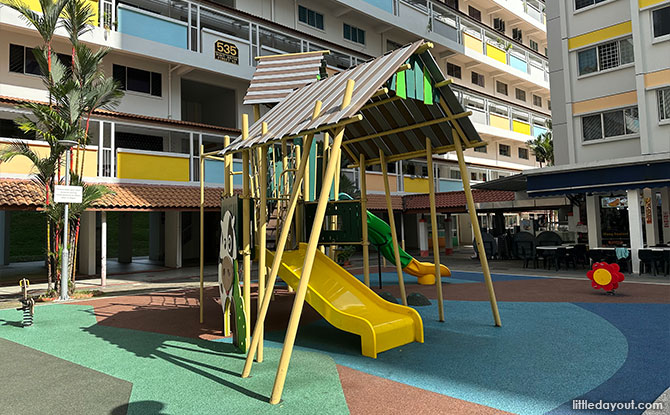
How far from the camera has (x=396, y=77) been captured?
5.96m

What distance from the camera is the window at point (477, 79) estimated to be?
1447 inches

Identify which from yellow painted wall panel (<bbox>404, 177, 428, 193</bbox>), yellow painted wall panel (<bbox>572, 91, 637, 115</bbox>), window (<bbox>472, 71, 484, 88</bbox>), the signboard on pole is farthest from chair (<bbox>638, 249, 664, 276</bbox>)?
window (<bbox>472, 71, 484, 88</bbox>)

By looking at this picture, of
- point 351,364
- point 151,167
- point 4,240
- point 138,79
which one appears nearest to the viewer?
point 351,364

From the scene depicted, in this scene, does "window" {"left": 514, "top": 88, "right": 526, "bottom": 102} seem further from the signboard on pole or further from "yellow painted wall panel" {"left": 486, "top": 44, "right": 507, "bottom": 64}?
the signboard on pole

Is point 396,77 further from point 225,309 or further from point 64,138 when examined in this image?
point 64,138

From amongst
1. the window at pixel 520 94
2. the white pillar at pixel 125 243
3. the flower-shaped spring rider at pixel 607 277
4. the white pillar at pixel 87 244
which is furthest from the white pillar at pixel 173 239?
the window at pixel 520 94

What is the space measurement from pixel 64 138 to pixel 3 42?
733cm

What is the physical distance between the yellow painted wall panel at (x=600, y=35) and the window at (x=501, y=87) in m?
20.4

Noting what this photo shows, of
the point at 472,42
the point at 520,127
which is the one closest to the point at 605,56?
the point at 472,42

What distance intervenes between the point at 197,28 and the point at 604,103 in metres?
17.8

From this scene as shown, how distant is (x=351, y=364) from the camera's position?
5.91 metres

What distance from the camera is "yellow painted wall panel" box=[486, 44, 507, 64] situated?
36.1 m

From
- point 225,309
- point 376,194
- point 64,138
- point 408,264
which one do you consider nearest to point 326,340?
point 225,309

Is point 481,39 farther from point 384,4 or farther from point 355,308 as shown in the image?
point 355,308
